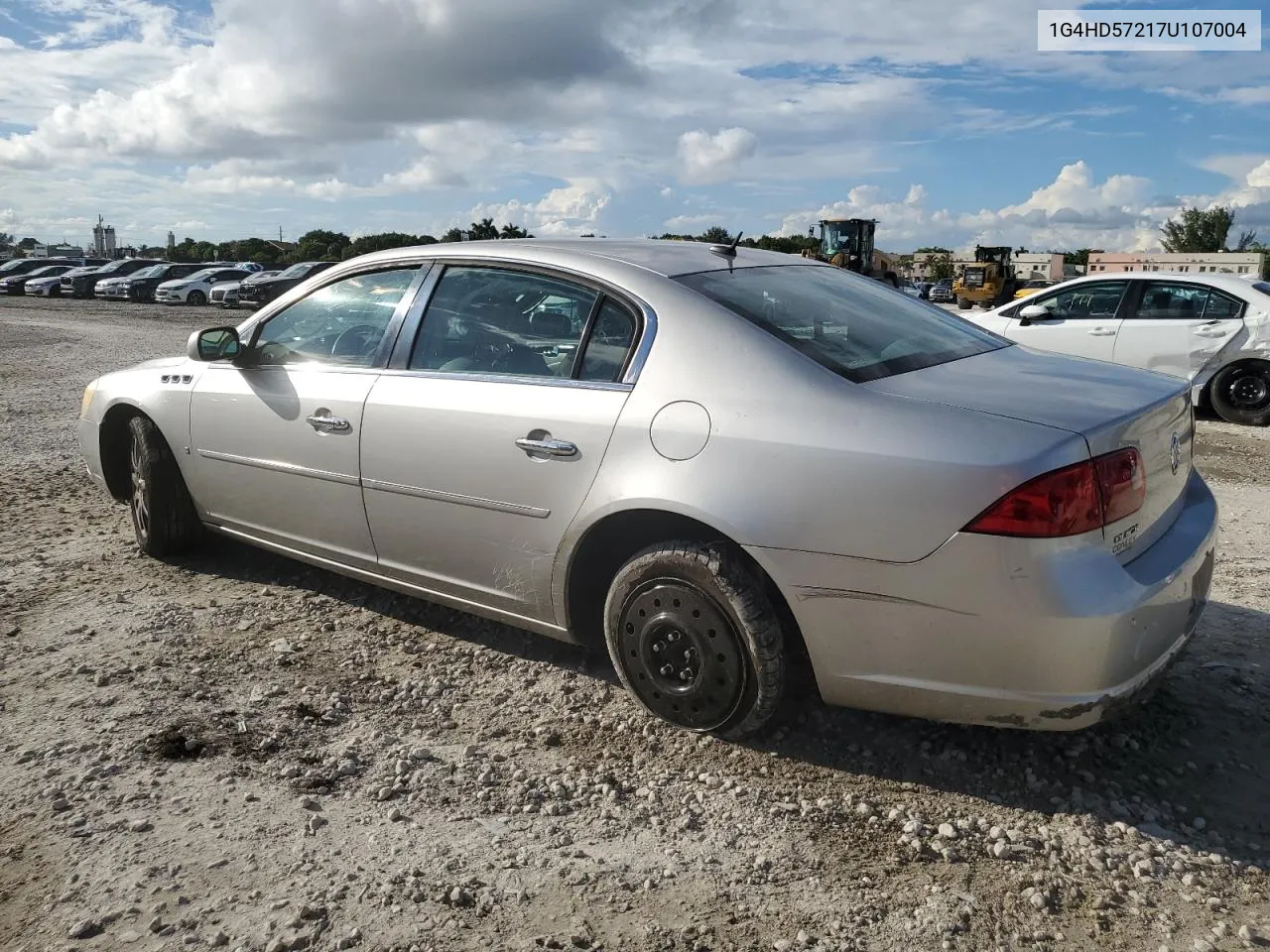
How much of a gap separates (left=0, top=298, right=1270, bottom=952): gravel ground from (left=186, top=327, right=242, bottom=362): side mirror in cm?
111

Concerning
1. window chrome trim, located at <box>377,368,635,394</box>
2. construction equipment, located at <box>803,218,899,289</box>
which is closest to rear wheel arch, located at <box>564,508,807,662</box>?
window chrome trim, located at <box>377,368,635,394</box>

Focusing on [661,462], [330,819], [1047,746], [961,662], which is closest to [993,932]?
[961,662]

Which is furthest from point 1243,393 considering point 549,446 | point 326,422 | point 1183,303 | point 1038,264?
point 1038,264

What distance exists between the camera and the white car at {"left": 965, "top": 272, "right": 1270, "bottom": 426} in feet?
30.0

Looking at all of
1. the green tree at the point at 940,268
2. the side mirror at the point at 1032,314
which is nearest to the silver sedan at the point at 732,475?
the side mirror at the point at 1032,314

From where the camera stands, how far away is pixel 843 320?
10.9 ft

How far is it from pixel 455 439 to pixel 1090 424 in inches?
78.1

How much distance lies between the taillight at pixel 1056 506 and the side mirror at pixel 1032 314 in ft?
25.2

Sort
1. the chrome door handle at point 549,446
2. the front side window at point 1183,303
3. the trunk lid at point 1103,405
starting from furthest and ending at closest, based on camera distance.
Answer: the front side window at point 1183,303
the chrome door handle at point 549,446
the trunk lid at point 1103,405

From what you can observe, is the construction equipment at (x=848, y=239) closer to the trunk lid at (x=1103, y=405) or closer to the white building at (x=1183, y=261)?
the white building at (x=1183, y=261)

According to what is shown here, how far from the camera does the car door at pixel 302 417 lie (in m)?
3.87

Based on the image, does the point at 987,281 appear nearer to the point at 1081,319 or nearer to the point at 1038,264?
the point at 1081,319

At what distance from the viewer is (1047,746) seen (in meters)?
3.08

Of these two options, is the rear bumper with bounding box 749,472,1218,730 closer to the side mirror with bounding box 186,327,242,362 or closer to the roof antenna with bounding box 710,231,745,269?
the roof antenna with bounding box 710,231,745,269
